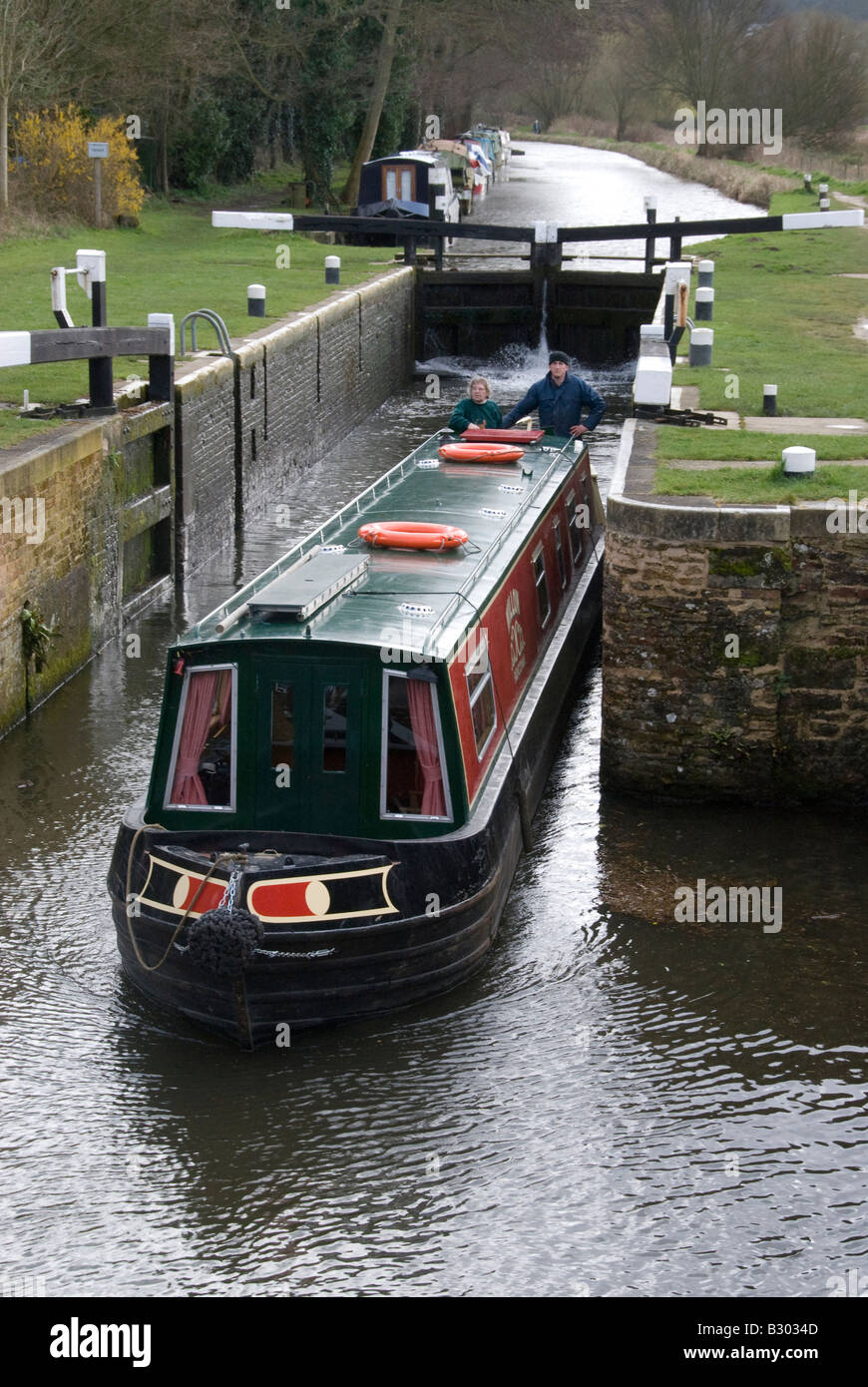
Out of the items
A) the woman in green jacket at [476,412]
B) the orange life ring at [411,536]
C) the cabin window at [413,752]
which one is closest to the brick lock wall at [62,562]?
the orange life ring at [411,536]

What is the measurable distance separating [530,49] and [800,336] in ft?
97.5

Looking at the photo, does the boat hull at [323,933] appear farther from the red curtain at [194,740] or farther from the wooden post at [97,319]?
the wooden post at [97,319]

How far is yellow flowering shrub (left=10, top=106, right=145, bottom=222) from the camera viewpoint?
27812mm

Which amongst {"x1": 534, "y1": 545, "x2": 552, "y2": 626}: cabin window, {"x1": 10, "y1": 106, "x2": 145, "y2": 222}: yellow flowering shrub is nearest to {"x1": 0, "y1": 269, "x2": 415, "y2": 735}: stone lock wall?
{"x1": 534, "y1": 545, "x2": 552, "y2": 626}: cabin window

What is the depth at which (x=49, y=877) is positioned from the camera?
903cm

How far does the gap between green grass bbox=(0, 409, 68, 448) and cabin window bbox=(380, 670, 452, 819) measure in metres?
5.36

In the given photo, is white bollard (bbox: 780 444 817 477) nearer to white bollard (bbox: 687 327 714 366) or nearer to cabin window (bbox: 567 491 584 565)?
cabin window (bbox: 567 491 584 565)

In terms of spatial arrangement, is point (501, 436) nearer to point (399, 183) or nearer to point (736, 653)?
point (736, 653)

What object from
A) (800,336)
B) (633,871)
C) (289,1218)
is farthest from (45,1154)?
(800,336)

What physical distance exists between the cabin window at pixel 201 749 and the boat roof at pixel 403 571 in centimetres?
22

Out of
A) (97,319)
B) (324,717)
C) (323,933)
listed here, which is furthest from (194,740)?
(97,319)

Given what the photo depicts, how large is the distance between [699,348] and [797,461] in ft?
19.9

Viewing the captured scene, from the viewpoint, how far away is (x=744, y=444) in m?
11.8

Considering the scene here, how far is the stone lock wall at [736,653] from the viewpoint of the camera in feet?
30.4
